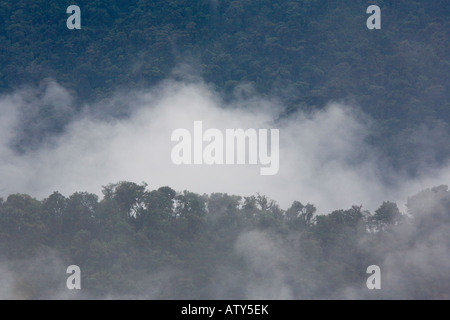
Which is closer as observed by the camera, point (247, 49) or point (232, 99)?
point (232, 99)

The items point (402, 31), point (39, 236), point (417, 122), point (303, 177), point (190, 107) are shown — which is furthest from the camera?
point (402, 31)

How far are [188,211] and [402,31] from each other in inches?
1851

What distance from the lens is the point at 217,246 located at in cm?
4634

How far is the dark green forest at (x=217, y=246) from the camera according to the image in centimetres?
4303

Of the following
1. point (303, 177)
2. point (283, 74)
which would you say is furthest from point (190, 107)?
point (303, 177)

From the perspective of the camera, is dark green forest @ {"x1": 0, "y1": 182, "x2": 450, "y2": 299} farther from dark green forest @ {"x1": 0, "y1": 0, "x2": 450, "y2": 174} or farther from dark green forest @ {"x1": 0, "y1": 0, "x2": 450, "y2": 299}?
dark green forest @ {"x1": 0, "y1": 0, "x2": 450, "y2": 174}

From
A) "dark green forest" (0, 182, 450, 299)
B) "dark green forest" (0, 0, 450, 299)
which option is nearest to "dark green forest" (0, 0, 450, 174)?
"dark green forest" (0, 0, 450, 299)

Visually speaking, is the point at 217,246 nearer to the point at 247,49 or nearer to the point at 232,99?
the point at 232,99

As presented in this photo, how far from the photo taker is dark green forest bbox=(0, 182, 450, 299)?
141 ft

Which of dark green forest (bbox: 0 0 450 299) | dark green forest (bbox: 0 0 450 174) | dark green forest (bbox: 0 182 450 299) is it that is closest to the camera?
dark green forest (bbox: 0 182 450 299)

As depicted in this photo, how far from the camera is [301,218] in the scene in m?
48.3

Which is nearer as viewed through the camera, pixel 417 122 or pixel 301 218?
pixel 301 218

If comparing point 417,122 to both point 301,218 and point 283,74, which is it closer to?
point 283,74

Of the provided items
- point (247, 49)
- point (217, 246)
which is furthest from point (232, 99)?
point (217, 246)
